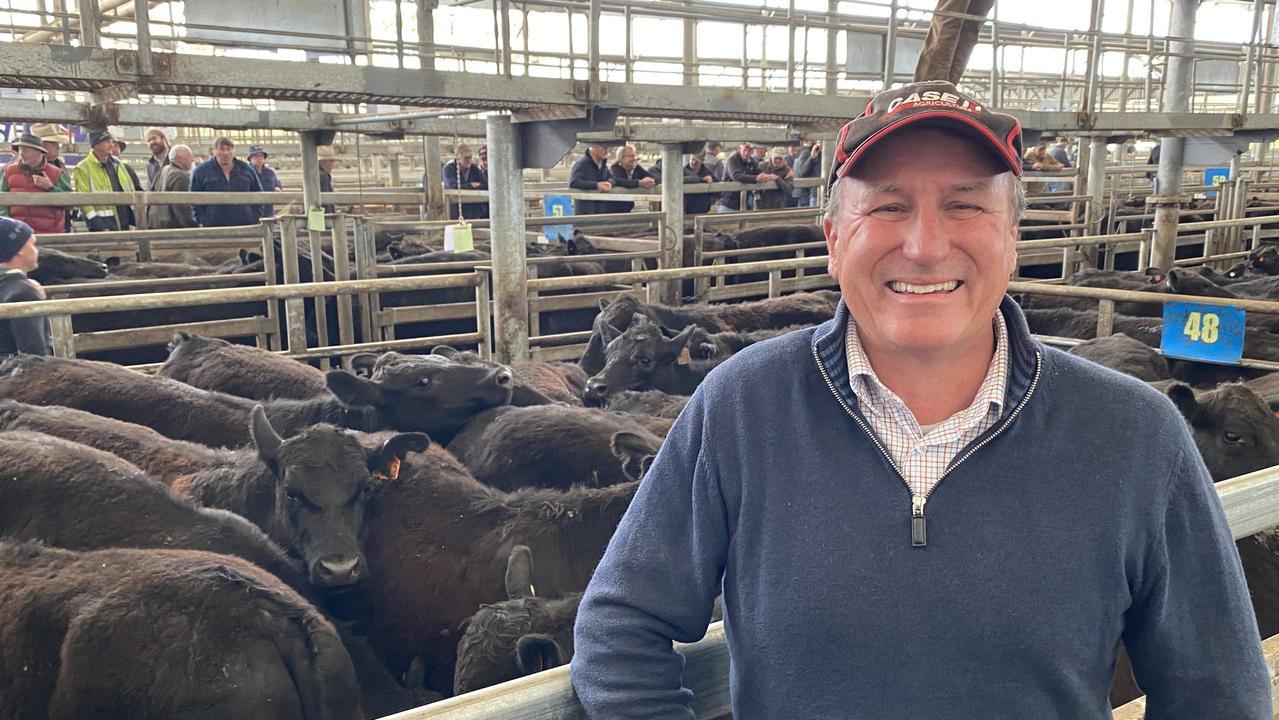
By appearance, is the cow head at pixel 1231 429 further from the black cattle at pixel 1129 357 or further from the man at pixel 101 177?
the man at pixel 101 177

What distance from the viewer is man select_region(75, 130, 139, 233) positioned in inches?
424

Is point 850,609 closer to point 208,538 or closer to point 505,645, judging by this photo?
point 505,645

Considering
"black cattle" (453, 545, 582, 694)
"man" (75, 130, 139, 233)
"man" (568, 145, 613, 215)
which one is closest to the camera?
"black cattle" (453, 545, 582, 694)

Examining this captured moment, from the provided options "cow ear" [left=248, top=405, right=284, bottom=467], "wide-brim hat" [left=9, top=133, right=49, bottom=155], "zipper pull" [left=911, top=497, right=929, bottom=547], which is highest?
"wide-brim hat" [left=9, top=133, right=49, bottom=155]

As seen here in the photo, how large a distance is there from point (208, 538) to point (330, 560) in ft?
1.44

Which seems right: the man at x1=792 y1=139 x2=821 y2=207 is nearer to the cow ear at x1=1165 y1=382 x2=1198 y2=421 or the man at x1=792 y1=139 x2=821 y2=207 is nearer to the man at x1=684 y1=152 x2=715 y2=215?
the man at x1=684 y1=152 x2=715 y2=215

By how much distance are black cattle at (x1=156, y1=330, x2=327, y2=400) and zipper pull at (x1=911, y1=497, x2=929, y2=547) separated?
17.8ft

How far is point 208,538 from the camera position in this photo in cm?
380

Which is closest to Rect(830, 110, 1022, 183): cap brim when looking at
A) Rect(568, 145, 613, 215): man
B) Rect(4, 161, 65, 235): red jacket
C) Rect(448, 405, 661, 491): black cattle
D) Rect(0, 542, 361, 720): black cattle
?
Rect(0, 542, 361, 720): black cattle

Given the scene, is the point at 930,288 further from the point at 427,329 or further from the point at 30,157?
the point at 30,157

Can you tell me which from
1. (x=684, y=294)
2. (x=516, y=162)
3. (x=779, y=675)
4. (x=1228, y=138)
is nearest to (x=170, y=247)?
(x=684, y=294)

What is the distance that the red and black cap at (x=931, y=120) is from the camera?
1442 millimetres

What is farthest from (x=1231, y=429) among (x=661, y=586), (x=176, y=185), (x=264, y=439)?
(x=176, y=185)

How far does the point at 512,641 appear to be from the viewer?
3057mm
